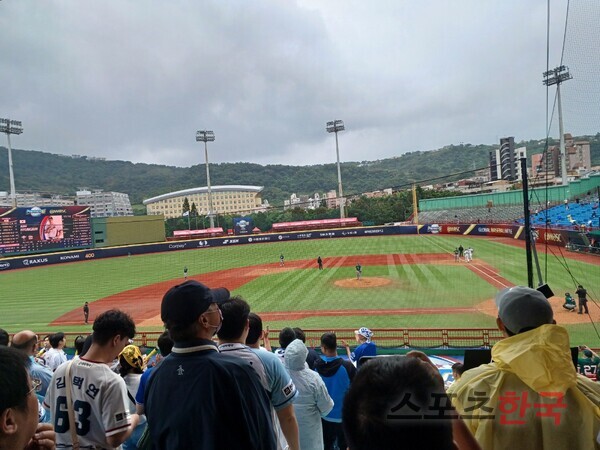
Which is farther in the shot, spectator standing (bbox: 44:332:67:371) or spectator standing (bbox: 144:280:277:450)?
spectator standing (bbox: 44:332:67:371)

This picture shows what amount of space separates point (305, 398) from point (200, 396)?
186 cm

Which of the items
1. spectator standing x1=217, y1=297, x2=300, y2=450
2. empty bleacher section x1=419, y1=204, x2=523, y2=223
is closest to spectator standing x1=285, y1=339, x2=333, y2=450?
spectator standing x1=217, y1=297, x2=300, y2=450

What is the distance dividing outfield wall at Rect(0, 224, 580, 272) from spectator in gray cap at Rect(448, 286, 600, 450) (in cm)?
3549

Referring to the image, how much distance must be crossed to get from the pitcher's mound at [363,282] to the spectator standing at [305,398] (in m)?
19.4

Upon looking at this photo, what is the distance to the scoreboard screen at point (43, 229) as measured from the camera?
4472 cm

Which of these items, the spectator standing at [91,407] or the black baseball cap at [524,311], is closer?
the black baseball cap at [524,311]

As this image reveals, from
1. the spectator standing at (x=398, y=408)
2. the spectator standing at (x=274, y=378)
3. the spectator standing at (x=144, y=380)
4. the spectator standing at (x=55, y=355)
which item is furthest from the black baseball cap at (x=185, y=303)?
the spectator standing at (x=55, y=355)

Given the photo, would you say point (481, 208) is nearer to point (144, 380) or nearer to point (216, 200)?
point (144, 380)

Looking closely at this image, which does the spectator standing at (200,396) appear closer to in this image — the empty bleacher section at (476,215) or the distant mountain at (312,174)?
the empty bleacher section at (476,215)

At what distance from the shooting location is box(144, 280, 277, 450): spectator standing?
1867mm

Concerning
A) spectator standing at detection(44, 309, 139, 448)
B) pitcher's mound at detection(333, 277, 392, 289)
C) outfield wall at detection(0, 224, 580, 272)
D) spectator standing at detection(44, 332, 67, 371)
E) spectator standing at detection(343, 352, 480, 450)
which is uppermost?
spectator standing at detection(343, 352, 480, 450)

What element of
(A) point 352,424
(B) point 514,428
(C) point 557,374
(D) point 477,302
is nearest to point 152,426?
(A) point 352,424

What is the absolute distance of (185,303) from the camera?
2145 millimetres

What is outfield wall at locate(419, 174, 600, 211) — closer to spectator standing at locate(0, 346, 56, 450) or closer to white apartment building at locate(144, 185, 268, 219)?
spectator standing at locate(0, 346, 56, 450)
